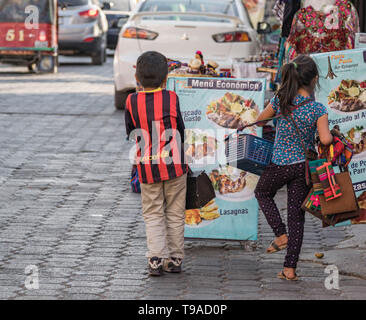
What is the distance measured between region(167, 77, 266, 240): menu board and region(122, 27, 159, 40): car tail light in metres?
6.11

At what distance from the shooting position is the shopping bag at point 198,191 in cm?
612

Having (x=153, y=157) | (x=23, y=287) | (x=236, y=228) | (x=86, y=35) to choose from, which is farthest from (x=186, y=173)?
(x=86, y=35)

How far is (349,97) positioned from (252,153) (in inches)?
36.4

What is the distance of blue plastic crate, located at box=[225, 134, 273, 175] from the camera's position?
6.00 m

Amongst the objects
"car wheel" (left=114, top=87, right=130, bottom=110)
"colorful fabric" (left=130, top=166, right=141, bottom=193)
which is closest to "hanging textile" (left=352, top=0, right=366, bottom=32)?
"colorful fabric" (left=130, top=166, right=141, bottom=193)

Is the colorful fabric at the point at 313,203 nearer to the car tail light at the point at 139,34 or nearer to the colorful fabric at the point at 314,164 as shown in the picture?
the colorful fabric at the point at 314,164

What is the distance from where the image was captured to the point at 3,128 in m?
12.2

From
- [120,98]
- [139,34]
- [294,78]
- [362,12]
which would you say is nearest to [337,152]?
[294,78]

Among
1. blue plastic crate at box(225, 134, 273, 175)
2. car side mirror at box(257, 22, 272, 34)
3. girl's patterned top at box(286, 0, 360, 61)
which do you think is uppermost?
girl's patterned top at box(286, 0, 360, 61)

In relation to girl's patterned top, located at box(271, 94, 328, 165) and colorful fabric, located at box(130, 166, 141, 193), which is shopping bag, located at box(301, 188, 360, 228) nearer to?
girl's patterned top, located at box(271, 94, 328, 165)

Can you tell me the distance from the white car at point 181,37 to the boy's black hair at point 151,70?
6549 mm

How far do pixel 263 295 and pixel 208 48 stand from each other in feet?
24.4

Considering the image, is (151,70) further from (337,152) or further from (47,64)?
(47,64)

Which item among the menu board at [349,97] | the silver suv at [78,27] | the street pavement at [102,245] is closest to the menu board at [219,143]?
the street pavement at [102,245]
